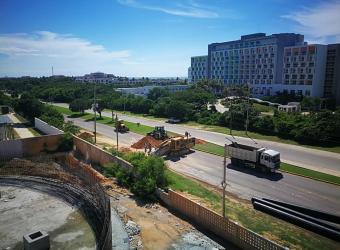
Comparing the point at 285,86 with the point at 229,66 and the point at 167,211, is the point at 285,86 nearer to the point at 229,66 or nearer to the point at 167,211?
the point at 229,66

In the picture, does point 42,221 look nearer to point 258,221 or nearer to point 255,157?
point 258,221

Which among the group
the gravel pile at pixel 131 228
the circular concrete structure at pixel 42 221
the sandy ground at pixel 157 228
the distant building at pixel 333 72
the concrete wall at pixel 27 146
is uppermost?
the distant building at pixel 333 72

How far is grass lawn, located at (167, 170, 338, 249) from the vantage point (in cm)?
1981

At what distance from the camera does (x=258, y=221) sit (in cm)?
2269

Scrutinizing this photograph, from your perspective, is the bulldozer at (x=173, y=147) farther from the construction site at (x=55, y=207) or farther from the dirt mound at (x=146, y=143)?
the construction site at (x=55, y=207)

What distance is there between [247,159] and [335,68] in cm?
8630

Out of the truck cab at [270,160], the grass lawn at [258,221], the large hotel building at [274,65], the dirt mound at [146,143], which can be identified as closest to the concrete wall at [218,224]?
the grass lawn at [258,221]

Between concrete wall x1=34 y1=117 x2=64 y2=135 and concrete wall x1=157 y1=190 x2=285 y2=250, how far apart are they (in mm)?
27220

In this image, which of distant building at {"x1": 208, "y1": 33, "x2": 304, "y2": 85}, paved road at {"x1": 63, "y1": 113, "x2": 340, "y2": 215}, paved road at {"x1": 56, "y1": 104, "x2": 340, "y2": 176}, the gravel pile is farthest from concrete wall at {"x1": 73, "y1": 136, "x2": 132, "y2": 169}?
distant building at {"x1": 208, "y1": 33, "x2": 304, "y2": 85}

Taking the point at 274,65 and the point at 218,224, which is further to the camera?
the point at 274,65

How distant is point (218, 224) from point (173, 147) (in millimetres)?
20886

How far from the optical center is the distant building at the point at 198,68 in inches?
6624

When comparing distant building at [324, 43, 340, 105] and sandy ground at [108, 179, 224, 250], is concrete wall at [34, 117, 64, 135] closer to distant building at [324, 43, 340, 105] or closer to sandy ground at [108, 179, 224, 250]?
sandy ground at [108, 179, 224, 250]

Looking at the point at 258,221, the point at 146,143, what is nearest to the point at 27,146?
the point at 146,143
